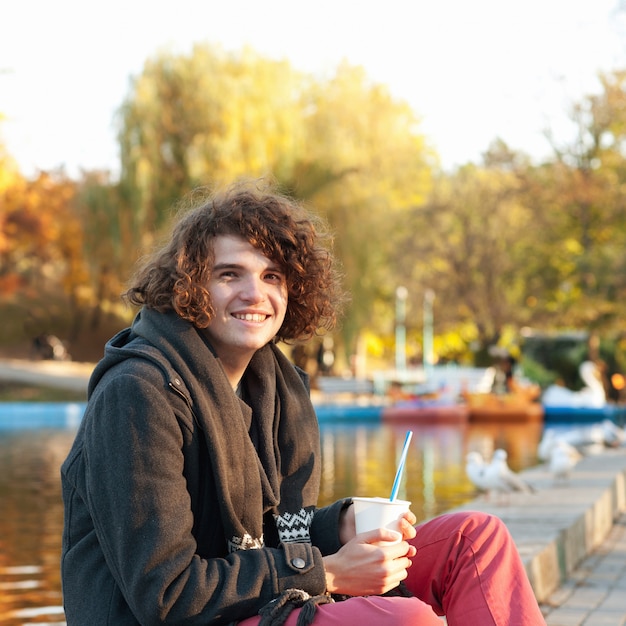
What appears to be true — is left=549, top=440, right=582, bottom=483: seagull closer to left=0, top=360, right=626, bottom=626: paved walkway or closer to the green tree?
left=0, top=360, right=626, bottom=626: paved walkway

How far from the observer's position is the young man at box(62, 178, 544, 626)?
2.08 meters

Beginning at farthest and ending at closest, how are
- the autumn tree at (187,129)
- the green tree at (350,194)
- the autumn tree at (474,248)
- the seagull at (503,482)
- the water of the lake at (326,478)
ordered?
the autumn tree at (474,248) → the green tree at (350,194) → the autumn tree at (187,129) → the seagull at (503,482) → the water of the lake at (326,478)

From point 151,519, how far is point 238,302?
558 millimetres

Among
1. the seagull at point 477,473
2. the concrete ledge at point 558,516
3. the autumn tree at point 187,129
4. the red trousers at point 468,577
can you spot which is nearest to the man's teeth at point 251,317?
the red trousers at point 468,577

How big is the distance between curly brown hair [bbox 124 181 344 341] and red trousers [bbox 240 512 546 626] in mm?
610

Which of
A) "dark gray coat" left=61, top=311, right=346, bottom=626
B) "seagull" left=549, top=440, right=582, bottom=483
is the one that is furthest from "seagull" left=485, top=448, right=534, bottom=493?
"dark gray coat" left=61, top=311, right=346, bottom=626

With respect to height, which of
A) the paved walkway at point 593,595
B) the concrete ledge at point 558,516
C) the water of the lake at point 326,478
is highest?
the concrete ledge at point 558,516

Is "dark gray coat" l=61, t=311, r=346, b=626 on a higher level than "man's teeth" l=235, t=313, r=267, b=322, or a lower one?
lower

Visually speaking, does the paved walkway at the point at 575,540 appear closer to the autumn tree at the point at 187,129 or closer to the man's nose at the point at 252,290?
the man's nose at the point at 252,290

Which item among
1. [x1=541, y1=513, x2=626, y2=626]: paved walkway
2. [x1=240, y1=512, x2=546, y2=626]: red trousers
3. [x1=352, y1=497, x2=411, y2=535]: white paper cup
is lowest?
[x1=541, y1=513, x2=626, y2=626]: paved walkway

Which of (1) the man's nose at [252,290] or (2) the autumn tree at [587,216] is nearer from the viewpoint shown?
(1) the man's nose at [252,290]

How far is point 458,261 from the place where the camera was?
3250 cm

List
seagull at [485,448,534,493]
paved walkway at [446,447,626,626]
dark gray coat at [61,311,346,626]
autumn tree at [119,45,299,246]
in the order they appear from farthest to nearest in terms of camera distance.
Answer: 1. autumn tree at [119,45,299,246]
2. seagull at [485,448,534,493]
3. paved walkway at [446,447,626,626]
4. dark gray coat at [61,311,346,626]

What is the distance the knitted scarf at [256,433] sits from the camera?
2213 mm
